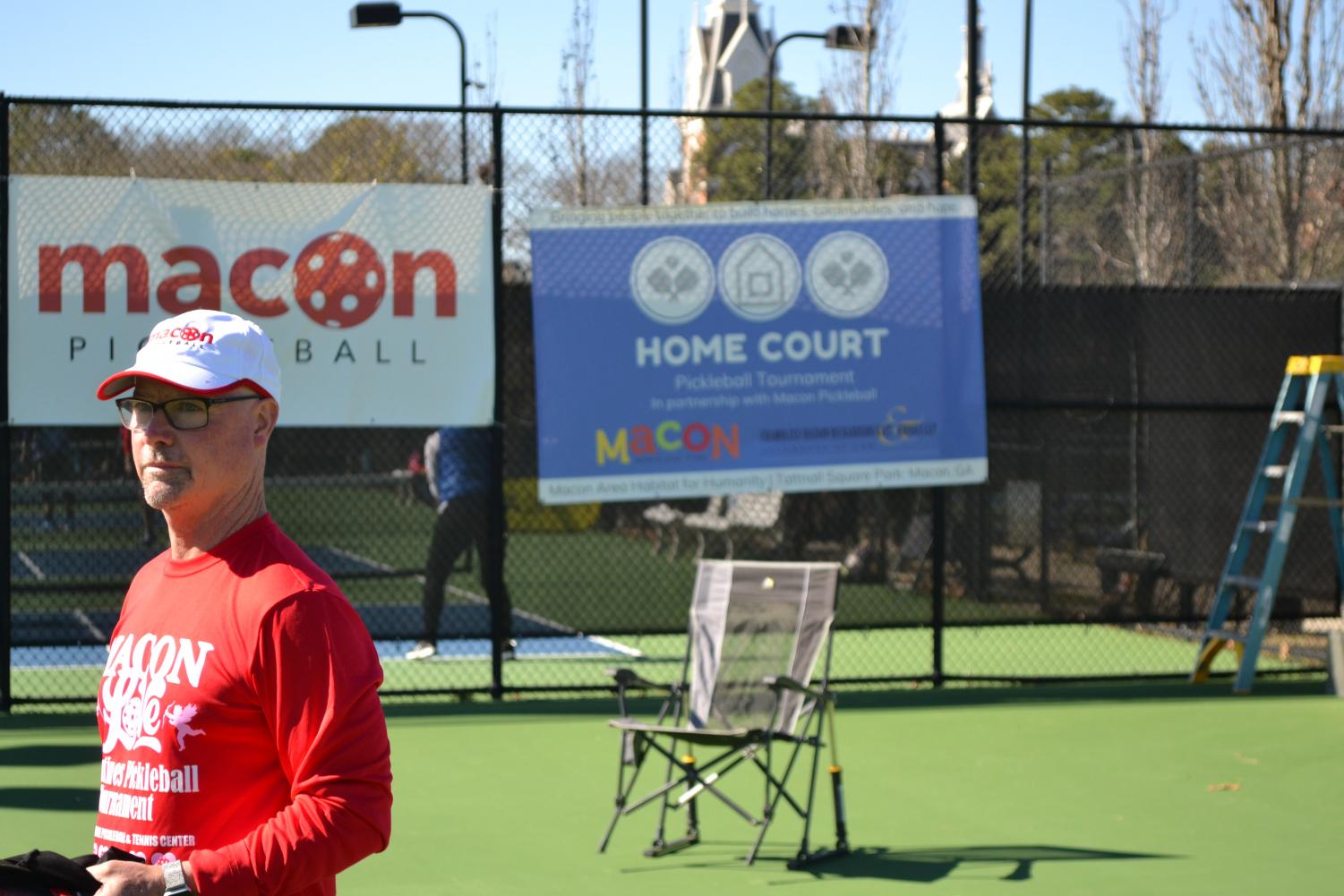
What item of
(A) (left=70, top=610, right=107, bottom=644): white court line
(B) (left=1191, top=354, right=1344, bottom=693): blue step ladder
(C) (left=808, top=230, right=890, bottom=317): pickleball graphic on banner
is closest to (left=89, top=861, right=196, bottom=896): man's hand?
(A) (left=70, top=610, right=107, bottom=644): white court line

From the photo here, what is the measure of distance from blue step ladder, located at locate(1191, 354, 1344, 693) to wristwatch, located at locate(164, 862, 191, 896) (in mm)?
7747

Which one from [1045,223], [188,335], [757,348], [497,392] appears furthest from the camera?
[1045,223]

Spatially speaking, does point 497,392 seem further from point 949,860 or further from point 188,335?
point 188,335

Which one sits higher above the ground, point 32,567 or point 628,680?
point 32,567

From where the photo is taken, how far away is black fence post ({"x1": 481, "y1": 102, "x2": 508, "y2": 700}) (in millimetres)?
8469

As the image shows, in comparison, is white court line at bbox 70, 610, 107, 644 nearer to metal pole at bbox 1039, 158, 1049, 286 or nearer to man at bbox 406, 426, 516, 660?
man at bbox 406, 426, 516, 660

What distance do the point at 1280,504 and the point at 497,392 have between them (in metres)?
4.35

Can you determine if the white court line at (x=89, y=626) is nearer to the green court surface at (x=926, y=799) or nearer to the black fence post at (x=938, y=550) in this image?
the green court surface at (x=926, y=799)

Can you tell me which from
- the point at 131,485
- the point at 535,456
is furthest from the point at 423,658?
the point at 131,485

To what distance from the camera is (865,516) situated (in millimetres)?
10578

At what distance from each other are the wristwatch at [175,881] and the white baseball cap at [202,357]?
0.64 metres

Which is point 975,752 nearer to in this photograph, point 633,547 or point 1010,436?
point 1010,436

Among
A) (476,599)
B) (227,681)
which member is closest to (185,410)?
(227,681)

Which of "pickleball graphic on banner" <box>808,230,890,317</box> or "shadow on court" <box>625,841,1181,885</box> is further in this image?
"pickleball graphic on banner" <box>808,230,890,317</box>
